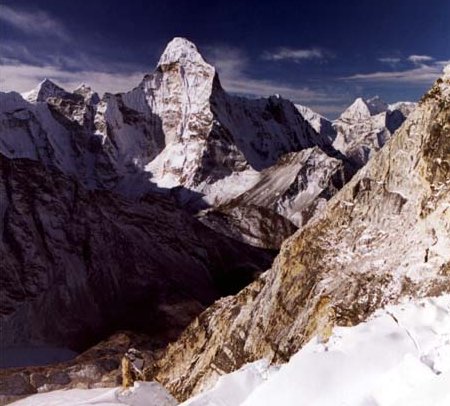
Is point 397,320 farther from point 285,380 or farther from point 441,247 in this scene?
point 441,247

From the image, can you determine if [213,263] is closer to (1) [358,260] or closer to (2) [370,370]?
(1) [358,260]

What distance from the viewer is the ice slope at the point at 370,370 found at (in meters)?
14.1

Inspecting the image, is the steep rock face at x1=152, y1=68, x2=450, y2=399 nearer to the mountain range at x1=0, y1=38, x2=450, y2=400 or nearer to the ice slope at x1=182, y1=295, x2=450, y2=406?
the mountain range at x1=0, y1=38, x2=450, y2=400

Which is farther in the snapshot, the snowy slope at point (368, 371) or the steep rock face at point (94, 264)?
the steep rock face at point (94, 264)

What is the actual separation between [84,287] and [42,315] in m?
11.2

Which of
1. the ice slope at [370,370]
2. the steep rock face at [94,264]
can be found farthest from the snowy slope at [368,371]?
the steep rock face at [94,264]

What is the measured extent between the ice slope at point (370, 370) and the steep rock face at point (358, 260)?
7.96 meters

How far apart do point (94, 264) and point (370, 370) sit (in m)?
127

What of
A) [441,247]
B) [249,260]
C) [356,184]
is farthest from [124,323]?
[441,247]

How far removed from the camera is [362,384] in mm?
15453

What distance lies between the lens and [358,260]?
32.6 meters

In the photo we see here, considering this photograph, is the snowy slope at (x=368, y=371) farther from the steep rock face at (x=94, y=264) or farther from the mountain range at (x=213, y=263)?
the steep rock face at (x=94, y=264)

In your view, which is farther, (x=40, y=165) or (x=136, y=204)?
(x=136, y=204)

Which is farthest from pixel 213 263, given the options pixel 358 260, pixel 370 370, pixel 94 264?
pixel 370 370
